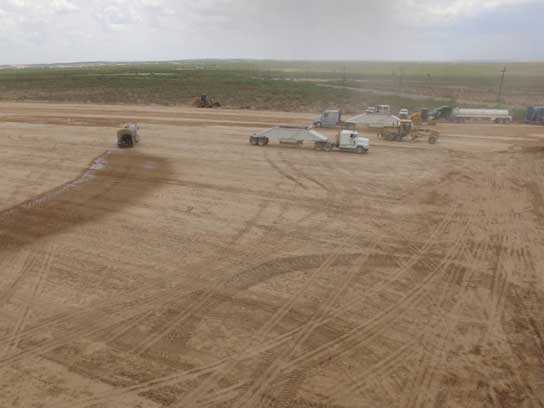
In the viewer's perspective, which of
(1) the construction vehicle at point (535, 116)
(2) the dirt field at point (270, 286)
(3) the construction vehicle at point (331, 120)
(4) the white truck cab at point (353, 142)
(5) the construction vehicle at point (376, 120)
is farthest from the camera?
(1) the construction vehicle at point (535, 116)

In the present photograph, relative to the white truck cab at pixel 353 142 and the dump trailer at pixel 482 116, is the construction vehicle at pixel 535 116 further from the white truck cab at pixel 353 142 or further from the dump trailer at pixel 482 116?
the white truck cab at pixel 353 142

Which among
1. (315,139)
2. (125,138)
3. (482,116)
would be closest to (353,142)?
(315,139)

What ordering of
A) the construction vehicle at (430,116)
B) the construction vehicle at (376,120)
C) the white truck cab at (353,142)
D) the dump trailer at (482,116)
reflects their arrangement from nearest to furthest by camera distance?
the white truck cab at (353,142)
the construction vehicle at (376,120)
the construction vehicle at (430,116)
the dump trailer at (482,116)

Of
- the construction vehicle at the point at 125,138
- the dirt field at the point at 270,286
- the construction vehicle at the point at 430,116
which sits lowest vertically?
the dirt field at the point at 270,286

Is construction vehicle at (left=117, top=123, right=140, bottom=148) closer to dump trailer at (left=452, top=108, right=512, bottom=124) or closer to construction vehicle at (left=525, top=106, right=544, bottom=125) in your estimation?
dump trailer at (left=452, top=108, right=512, bottom=124)

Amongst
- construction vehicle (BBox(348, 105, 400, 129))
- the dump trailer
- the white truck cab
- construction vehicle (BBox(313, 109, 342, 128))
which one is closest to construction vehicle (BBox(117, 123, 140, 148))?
the white truck cab

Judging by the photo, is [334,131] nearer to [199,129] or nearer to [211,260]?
[199,129]

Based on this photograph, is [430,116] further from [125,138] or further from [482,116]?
[125,138]

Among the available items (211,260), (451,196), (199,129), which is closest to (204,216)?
(211,260)

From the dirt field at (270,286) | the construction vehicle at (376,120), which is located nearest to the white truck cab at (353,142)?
the dirt field at (270,286)
